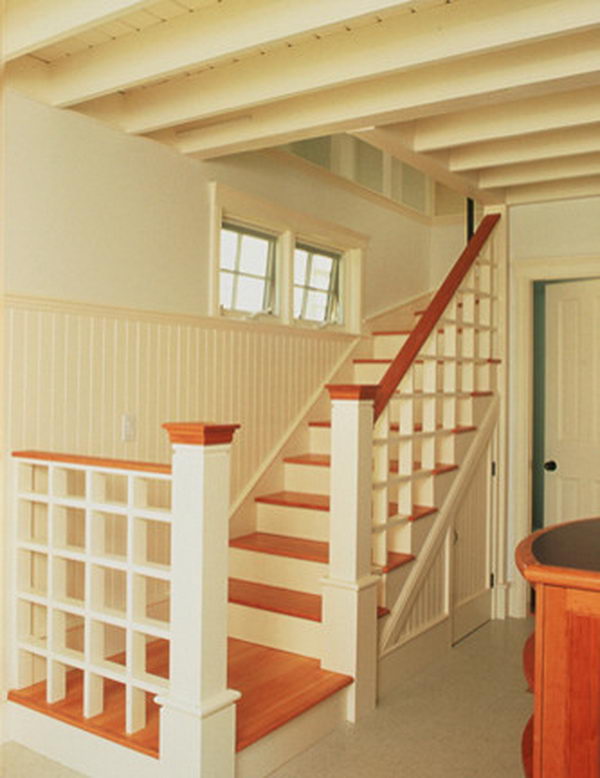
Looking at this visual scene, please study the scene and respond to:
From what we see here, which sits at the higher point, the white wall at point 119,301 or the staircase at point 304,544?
the white wall at point 119,301

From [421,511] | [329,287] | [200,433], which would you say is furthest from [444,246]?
[200,433]

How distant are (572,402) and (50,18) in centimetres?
374

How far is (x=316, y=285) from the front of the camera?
16.1 feet

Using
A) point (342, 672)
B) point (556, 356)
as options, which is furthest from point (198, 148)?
point (556, 356)

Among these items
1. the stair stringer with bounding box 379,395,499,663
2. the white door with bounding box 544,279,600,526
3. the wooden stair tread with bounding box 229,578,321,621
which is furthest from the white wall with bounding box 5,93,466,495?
the white door with bounding box 544,279,600,526

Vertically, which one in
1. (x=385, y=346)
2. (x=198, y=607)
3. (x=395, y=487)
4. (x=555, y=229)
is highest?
(x=555, y=229)

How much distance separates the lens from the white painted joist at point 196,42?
238 centimetres

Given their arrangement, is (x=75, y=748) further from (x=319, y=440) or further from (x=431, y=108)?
(x=431, y=108)

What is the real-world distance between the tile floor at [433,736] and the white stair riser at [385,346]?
2.03m

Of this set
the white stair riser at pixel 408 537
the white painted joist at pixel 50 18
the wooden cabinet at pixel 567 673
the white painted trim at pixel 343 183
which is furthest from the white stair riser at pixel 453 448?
the white painted joist at pixel 50 18

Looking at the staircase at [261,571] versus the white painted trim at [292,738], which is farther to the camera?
the white painted trim at [292,738]

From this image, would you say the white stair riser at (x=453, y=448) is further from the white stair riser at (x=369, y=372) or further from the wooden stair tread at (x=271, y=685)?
the wooden stair tread at (x=271, y=685)

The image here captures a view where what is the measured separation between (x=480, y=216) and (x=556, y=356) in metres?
1.19

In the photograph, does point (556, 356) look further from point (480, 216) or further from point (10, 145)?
point (10, 145)
